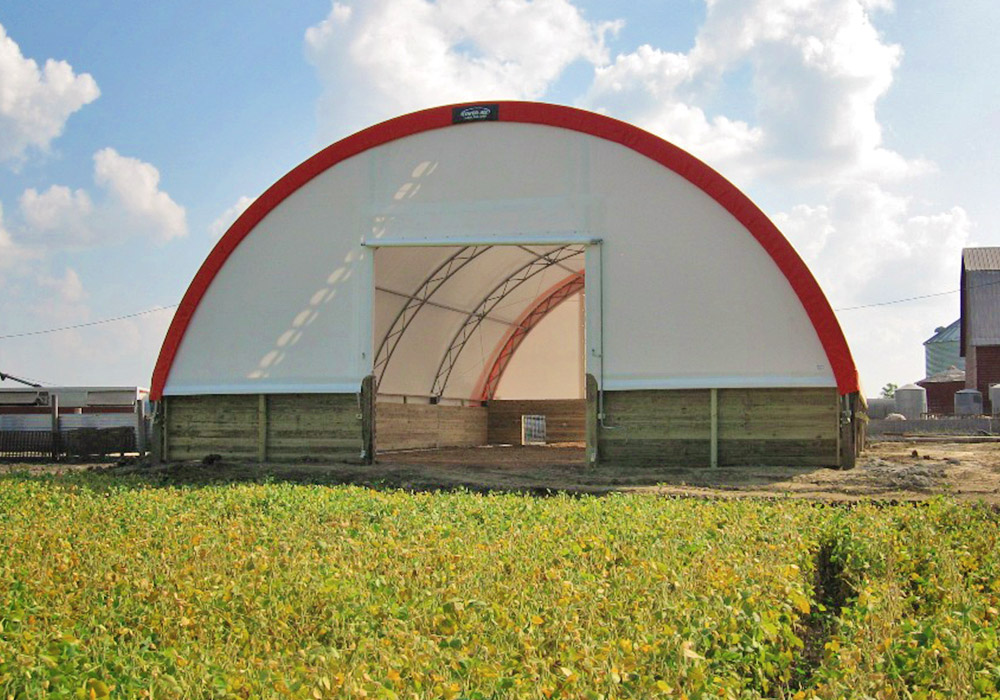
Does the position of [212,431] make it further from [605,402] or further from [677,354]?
[677,354]

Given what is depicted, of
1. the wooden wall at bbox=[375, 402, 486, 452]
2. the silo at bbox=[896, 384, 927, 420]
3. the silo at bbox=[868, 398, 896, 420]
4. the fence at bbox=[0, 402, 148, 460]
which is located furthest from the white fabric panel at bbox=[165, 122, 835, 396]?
the silo at bbox=[896, 384, 927, 420]

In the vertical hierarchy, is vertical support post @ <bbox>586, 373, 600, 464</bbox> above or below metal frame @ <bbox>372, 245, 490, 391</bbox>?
below

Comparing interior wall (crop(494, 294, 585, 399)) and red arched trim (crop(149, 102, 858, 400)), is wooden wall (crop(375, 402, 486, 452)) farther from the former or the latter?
red arched trim (crop(149, 102, 858, 400))

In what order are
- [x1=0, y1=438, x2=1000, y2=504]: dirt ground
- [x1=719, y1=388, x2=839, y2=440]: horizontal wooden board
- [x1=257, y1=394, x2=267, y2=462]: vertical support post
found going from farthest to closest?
[x1=257, y1=394, x2=267, y2=462]: vertical support post → [x1=719, y1=388, x2=839, y2=440]: horizontal wooden board → [x1=0, y1=438, x2=1000, y2=504]: dirt ground

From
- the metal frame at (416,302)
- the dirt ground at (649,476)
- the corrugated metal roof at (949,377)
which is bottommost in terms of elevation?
the dirt ground at (649,476)

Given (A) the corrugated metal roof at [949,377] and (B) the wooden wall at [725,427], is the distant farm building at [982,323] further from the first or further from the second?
(B) the wooden wall at [725,427]

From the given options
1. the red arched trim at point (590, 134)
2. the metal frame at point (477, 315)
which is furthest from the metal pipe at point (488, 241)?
the metal frame at point (477, 315)

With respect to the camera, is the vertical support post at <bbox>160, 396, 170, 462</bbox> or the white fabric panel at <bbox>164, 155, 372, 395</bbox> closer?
the white fabric panel at <bbox>164, 155, 372, 395</bbox>

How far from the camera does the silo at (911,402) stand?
155 feet

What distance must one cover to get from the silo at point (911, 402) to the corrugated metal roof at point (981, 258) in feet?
21.9

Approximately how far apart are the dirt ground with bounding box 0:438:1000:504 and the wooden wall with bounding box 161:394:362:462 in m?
0.57

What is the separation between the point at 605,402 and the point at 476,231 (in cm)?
429

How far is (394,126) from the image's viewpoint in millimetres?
19500

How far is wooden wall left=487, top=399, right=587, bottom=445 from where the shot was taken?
32250mm
